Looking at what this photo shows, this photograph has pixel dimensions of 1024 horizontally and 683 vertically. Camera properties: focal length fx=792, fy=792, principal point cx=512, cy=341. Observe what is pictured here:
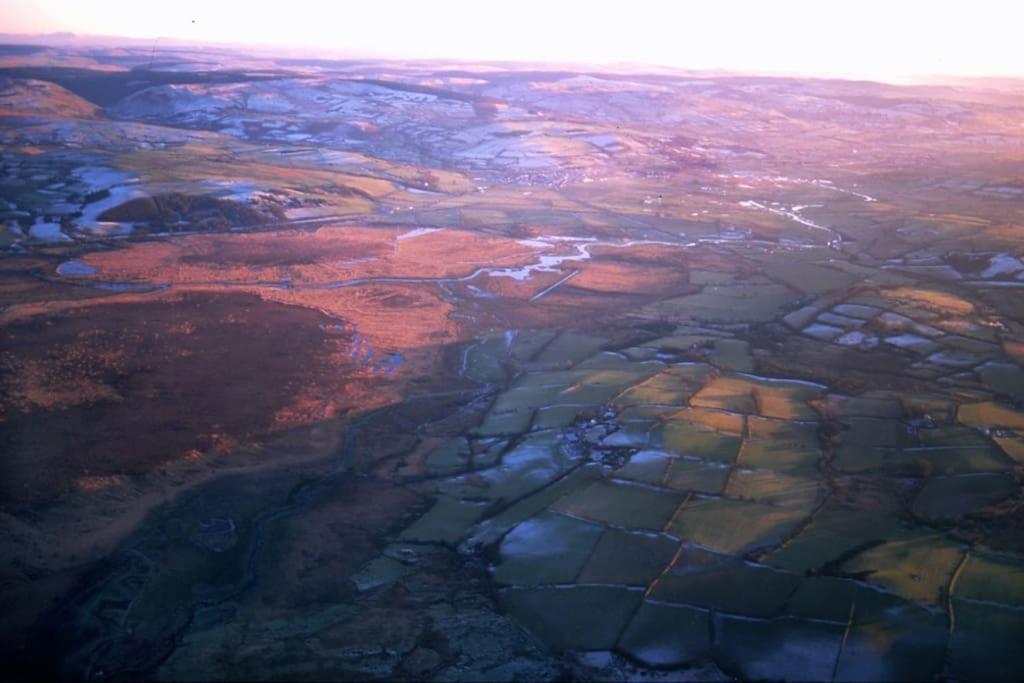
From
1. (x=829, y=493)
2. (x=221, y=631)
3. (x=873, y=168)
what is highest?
(x=873, y=168)

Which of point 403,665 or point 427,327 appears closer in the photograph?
point 403,665

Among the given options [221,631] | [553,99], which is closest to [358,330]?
[221,631]

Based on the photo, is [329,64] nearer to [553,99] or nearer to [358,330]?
[553,99]

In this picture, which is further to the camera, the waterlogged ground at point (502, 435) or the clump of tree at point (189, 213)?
the clump of tree at point (189, 213)

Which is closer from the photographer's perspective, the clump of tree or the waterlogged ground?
the waterlogged ground

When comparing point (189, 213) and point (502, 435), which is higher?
point (189, 213)

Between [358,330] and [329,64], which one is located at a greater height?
[329,64]

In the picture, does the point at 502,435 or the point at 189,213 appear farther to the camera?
the point at 189,213

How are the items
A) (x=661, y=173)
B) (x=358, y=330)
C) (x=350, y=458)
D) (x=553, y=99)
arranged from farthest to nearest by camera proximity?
(x=553, y=99) < (x=661, y=173) < (x=358, y=330) < (x=350, y=458)
